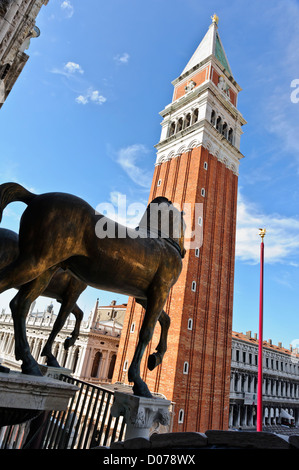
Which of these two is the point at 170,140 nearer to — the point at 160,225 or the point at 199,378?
the point at 199,378

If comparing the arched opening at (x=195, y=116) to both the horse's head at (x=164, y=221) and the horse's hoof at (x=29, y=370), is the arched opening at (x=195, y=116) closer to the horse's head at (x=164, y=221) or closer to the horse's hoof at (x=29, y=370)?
the horse's head at (x=164, y=221)

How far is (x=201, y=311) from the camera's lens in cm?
2125

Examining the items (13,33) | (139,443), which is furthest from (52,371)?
(13,33)

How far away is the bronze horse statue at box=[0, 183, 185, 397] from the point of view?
2850 millimetres

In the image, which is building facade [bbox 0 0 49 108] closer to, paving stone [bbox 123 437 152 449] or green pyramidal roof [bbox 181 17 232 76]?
paving stone [bbox 123 437 152 449]

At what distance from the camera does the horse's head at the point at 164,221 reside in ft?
12.7

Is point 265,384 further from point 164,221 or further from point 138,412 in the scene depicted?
point 138,412

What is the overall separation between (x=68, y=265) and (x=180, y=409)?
18300 mm

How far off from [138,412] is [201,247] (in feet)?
67.0

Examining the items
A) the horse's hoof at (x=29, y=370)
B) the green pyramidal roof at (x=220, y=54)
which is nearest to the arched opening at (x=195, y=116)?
the green pyramidal roof at (x=220, y=54)

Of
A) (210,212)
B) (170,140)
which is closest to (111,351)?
(210,212)

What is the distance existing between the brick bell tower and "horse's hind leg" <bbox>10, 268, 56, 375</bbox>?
56.5 feet

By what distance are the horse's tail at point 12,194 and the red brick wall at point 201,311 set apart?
17.1 meters

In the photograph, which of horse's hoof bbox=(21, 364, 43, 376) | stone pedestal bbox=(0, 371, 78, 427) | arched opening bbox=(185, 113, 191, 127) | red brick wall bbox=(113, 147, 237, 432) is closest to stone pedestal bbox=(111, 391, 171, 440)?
stone pedestal bbox=(0, 371, 78, 427)
